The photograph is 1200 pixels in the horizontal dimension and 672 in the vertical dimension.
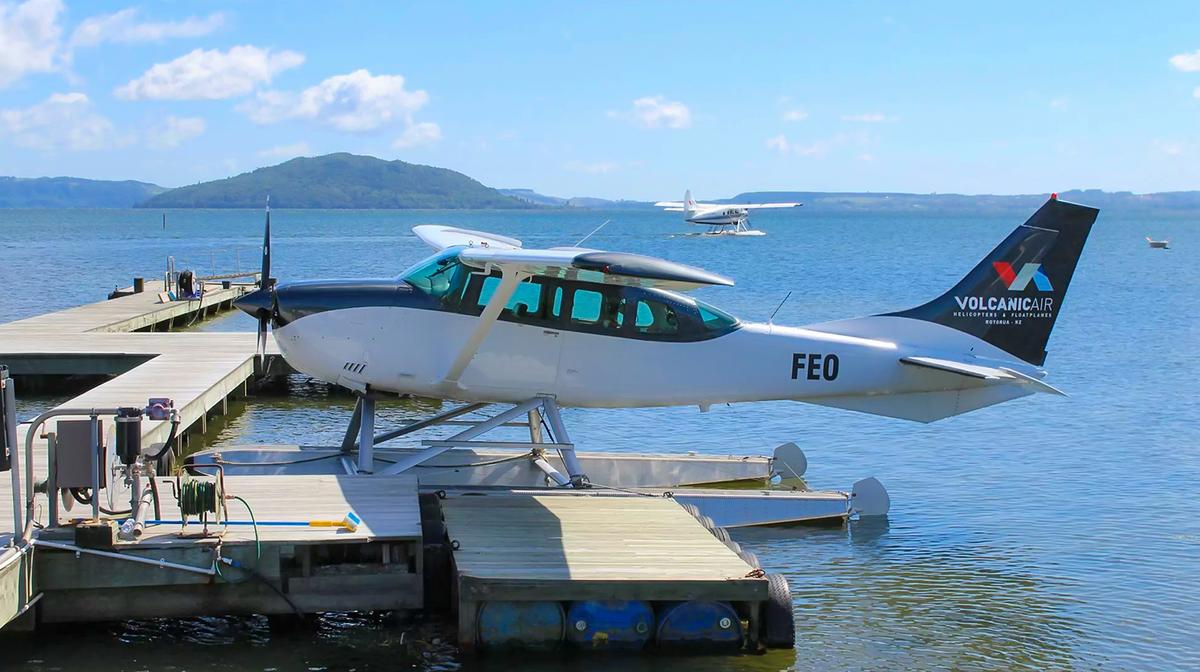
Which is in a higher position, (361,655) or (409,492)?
(409,492)

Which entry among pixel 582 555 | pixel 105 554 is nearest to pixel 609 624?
pixel 582 555

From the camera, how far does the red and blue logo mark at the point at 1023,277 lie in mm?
11719

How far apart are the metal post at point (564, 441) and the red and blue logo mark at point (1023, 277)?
4.34 m

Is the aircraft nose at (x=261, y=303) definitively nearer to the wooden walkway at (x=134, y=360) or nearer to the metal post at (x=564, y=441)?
the wooden walkway at (x=134, y=360)

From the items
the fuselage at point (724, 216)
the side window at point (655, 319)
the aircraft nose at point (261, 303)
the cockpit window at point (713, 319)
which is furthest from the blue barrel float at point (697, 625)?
the fuselage at point (724, 216)

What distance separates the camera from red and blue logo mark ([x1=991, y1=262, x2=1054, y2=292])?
1172cm

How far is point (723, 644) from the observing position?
8.07 meters

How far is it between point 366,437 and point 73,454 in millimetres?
3209

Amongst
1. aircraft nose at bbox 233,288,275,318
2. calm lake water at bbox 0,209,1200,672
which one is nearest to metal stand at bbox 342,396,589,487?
aircraft nose at bbox 233,288,275,318

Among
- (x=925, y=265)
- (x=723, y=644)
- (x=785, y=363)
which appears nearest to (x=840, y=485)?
(x=785, y=363)

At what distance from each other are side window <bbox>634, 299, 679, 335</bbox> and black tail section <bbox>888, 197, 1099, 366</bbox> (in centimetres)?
232

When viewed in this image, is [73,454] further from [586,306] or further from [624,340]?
[624,340]

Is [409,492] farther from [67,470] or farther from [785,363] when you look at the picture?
[785,363]

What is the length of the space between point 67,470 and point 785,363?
593 centimetres
